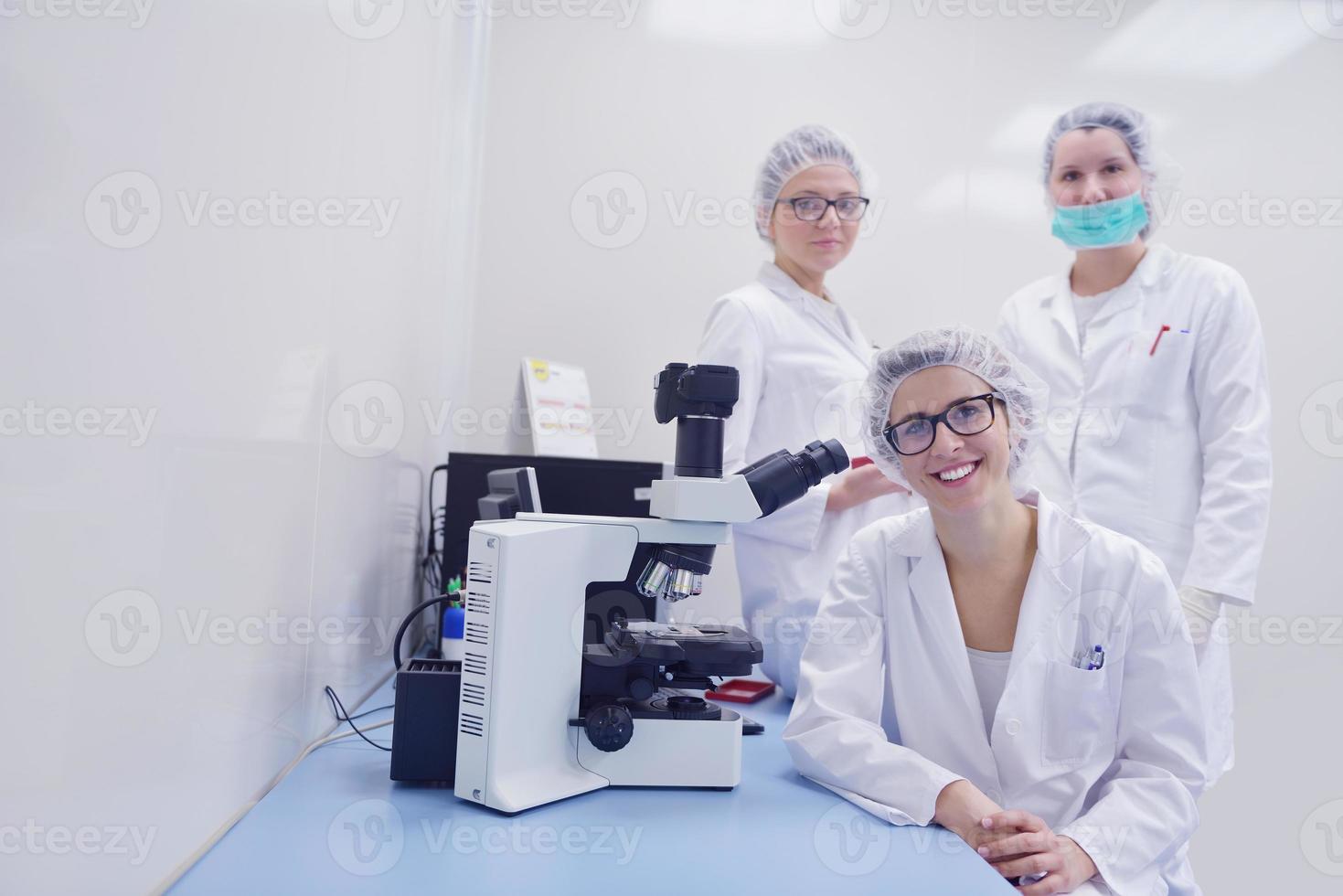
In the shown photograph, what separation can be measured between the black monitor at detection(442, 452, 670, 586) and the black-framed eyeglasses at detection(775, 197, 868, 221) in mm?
674

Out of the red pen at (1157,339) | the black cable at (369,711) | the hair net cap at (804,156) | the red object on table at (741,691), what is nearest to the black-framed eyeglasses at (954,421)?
the red object on table at (741,691)

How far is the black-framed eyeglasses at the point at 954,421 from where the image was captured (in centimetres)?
141

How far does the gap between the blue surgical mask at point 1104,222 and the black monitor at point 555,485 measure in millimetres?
1092

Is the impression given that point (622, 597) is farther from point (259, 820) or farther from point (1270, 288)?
point (1270, 288)

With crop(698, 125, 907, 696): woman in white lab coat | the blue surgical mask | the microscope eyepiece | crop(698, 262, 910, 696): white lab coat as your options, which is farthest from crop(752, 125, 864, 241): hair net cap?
the microscope eyepiece

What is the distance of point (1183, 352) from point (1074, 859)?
1.24 meters

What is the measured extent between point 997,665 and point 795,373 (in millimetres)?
796

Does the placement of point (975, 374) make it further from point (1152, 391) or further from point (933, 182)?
point (933, 182)

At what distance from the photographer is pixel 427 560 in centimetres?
241

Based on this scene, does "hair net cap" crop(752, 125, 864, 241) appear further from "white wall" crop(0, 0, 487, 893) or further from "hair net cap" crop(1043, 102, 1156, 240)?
"white wall" crop(0, 0, 487, 893)

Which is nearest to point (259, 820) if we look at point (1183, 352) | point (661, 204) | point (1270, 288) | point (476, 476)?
point (476, 476)

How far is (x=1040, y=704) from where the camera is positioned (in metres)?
1.31

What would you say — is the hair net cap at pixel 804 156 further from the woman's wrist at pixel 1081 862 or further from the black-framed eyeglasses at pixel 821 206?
the woman's wrist at pixel 1081 862

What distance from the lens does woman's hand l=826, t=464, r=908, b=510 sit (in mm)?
1852
